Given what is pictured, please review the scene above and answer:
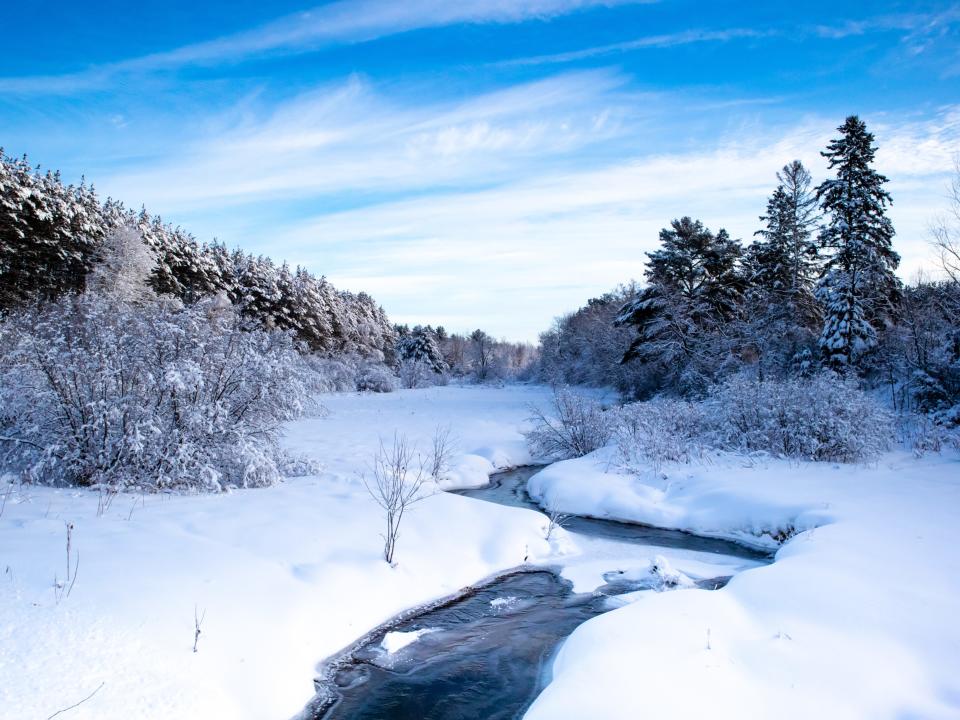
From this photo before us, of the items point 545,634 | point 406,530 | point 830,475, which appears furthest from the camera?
point 830,475

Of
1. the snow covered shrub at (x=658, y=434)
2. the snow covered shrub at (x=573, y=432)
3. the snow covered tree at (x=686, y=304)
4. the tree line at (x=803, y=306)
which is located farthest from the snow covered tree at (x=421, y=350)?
the snow covered shrub at (x=658, y=434)

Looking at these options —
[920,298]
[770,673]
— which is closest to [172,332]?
[770,673]

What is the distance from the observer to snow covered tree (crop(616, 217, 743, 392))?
26969 millimetres

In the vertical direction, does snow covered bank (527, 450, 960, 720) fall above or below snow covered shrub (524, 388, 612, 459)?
below

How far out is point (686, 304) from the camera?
28.0m

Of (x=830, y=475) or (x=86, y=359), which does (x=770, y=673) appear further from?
(x=86, y=359)

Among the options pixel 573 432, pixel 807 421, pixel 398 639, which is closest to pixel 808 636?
pixel 398 639

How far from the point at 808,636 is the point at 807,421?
1035 cm

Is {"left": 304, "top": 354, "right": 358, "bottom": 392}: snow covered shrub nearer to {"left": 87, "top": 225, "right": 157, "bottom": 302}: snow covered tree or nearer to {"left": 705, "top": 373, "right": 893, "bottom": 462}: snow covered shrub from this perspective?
{"left": 87, "top": 225, "right": 157, "bottom": 302}: snow covered tree

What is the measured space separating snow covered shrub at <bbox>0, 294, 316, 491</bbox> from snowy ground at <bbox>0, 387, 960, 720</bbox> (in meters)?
0.72

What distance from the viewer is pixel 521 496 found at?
14062 millimetres

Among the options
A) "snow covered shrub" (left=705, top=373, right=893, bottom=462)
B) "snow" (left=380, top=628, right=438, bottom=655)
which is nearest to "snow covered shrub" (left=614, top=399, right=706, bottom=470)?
"snow covered shrub" (left=705, top=373, right=893, bottom=462)

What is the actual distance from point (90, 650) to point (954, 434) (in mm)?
18256

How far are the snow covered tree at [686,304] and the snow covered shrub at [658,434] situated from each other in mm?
9614
